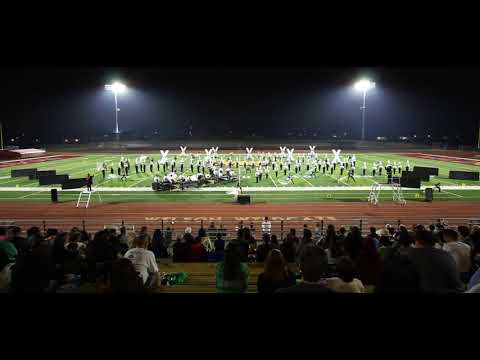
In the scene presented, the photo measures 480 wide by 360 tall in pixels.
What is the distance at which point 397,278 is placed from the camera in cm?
294

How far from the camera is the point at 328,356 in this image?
2201mm

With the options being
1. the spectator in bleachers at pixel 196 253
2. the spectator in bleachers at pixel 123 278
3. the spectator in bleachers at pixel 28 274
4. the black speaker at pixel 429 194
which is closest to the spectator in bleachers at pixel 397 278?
the spectator in bleachers at pixel 123 278

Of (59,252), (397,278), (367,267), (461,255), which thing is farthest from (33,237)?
(461,255)

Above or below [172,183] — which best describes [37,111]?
above

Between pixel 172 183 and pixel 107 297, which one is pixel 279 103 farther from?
pixel 107 297

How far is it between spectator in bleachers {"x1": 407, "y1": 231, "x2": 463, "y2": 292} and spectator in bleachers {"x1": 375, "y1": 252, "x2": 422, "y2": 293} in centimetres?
65

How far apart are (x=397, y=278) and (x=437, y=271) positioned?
833 millimetres

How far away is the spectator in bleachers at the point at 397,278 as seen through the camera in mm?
2926

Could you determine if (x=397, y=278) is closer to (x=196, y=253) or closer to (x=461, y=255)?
(x=461, y=255)

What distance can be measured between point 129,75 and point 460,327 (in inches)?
2318

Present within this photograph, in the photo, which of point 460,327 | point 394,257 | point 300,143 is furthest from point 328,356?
point 300,143

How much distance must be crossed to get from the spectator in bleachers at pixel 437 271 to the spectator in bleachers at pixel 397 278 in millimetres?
645

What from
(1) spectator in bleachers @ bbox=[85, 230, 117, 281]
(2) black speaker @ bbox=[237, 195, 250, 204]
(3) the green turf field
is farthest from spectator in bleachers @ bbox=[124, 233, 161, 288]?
(3) the green turf field

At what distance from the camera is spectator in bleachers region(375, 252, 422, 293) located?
2.93m
